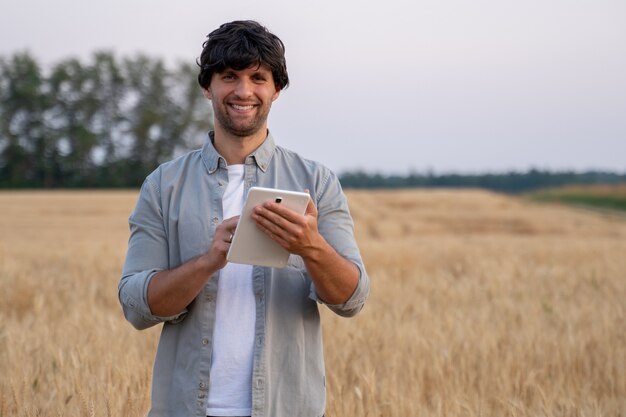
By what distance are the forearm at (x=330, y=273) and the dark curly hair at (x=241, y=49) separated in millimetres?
495

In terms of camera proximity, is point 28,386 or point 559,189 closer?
point 28,386

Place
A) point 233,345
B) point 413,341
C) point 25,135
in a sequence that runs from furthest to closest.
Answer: point 25,135
point 413,341
point 233,345

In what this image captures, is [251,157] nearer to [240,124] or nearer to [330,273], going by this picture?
[240,124]

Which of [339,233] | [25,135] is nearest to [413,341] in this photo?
[339,233]

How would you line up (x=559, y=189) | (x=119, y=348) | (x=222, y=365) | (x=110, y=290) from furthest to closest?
1. (x=559, y=189)
2. (x=110, y=290)
3. (x=119, y=348)
4. (x=222, y=365)

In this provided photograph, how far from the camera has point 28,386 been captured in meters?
3.41

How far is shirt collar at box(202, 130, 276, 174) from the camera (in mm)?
2072

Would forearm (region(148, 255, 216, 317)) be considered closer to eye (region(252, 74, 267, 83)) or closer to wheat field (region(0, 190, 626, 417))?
eye (region(252, 74, 267, 83))

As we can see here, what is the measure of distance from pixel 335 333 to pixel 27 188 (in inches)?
1616

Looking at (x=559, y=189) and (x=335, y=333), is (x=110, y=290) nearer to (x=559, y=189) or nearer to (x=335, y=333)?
(x=335, y=333)

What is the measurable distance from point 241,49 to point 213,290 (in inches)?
22.6

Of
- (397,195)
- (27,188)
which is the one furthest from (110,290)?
(27,188)

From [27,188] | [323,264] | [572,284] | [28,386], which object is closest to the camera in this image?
[323,264]

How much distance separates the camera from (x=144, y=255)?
2.02 m
